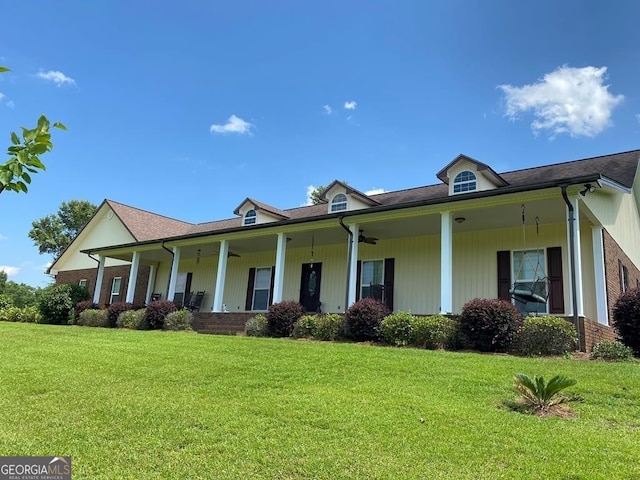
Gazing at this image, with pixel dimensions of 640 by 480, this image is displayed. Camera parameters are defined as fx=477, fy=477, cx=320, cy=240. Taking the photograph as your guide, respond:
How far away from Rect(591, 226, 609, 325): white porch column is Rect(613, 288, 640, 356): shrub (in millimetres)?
1572

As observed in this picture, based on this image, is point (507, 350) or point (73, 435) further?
point (507, 350)

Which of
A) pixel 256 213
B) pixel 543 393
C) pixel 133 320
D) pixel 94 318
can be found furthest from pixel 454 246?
pixel 94 318

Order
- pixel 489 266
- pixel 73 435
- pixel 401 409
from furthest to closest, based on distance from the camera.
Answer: pixel 489 266, pixel 401 409, pixel 73 435

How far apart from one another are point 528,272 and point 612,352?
4500 millimetres

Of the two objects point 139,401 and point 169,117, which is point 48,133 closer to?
point 139,401

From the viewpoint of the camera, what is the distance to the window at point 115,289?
24594 millimetres

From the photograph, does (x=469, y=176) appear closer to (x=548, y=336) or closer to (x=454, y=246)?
(x=454, y=246)

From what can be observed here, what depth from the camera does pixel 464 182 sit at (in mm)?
13398

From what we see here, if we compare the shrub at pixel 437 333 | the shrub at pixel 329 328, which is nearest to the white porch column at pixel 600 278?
the shrub at pixel 437 333

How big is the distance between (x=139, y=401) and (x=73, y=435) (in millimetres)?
1083

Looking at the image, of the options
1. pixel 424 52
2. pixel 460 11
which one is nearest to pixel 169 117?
pixel 424 52

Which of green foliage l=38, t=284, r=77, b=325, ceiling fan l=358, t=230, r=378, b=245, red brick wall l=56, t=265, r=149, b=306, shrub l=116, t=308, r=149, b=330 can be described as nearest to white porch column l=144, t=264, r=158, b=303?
red brick wall l=56, t=265, r=149, b=306

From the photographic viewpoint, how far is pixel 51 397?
5.98 meters

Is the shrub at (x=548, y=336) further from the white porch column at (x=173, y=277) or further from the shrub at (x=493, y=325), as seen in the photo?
the white porch column at (x=173, y=277)
